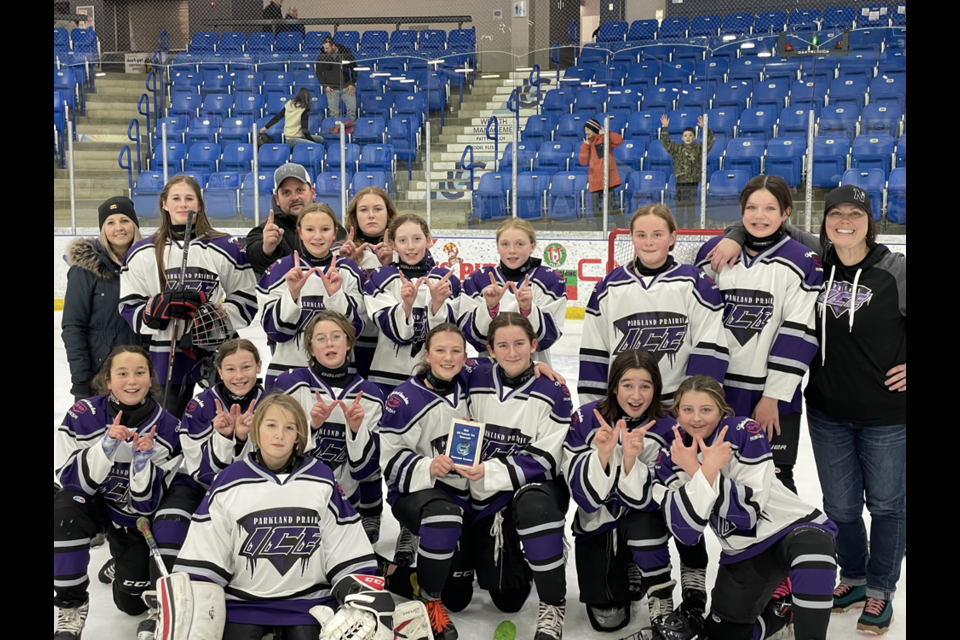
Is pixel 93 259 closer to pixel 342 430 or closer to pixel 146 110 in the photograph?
pixel 342 430

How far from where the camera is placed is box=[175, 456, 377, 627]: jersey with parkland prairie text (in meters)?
2.38

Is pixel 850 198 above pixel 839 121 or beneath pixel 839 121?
beneath

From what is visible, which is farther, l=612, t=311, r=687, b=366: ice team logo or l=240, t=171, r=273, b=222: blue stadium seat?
l=240, t=171, r=273, b=222: blue stadium seat

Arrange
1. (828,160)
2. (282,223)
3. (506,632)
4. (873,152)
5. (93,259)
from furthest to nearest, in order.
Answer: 1. (873,152)
2. (828,160)
3. (282,223)
4. (93,259)
5. (506,632)

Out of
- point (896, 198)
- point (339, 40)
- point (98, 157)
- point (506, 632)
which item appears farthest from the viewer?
point (339, 40)

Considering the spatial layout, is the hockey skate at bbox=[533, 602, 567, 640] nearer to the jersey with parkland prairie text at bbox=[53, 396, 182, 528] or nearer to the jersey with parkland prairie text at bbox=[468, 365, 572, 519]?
the jersey with parkland prairie text at bbox=[468, 365, 572, 519]

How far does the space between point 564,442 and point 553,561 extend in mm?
379

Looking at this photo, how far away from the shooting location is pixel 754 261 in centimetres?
286

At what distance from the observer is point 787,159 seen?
712 centimetres

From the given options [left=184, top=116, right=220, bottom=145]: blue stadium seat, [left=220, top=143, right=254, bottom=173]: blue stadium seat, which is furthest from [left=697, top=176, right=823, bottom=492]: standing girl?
[left=184, top=116, right=220, bottom=145]: blue stadium seat

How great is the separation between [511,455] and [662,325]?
643mm

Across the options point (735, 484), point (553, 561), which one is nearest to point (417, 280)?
point (553, 561)

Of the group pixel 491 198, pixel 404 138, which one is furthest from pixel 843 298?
pixel 404 138

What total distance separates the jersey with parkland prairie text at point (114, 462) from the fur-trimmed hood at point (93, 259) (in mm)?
683
